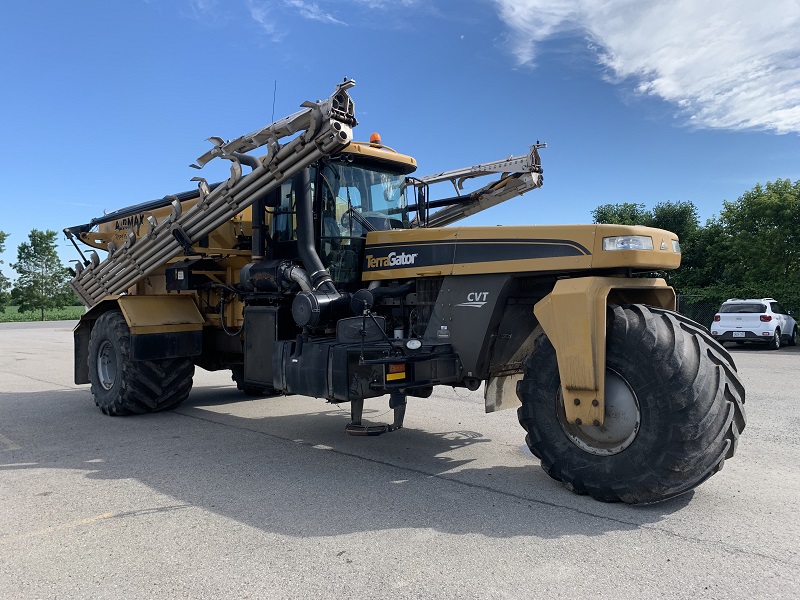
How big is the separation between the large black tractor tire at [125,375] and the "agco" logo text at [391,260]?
365 cm

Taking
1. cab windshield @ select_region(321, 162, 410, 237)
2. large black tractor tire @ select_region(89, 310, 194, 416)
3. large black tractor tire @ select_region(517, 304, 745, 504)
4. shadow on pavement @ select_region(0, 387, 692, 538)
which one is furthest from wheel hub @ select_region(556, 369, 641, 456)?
large black tractor tire @ select_region(89, 310, 194, 416)

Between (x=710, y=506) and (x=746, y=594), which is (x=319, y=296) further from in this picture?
(x=746, y=594)

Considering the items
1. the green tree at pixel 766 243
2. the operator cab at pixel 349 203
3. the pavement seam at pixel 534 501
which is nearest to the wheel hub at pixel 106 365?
the pavement seam at pixel 534 501

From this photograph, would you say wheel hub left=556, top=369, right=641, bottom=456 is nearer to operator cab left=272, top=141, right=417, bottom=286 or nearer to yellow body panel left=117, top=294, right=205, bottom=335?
operator cab left=272, top=141, right=417, bottom=286

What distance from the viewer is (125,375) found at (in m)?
8.23

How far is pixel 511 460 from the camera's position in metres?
5.82

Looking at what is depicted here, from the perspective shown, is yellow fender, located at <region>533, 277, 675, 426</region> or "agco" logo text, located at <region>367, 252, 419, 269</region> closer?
yellow fender, located at <region>533, 277, 675, 426</region>

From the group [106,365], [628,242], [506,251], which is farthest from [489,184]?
[106,365]

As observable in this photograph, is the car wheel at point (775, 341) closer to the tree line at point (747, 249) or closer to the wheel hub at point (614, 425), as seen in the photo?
the tree line at point (747, 249)

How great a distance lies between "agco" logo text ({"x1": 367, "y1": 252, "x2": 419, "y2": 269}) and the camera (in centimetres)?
607

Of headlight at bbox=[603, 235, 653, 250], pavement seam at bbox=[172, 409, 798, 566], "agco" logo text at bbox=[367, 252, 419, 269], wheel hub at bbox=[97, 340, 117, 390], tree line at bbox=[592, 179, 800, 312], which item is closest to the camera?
pavement seam at bbox=[172, 409, 798, 566]

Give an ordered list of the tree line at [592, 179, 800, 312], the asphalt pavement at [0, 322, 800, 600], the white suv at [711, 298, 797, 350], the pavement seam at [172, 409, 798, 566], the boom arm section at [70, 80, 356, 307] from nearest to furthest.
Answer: the asphalt pavement at [0, 322, 800, 600] < the pavement seam at [172, 409, 798, 566] < the boom arm section at [70, 80, 356, 307] < the white suv at [711, 298, 797, 350] < the tree line at [592, 179, 800, 312]

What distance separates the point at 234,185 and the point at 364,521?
13.6 feet

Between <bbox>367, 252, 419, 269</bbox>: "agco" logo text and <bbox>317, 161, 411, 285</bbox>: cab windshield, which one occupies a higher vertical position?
<bbox>317, 161, 411, 285</bbox>: cab windshield
